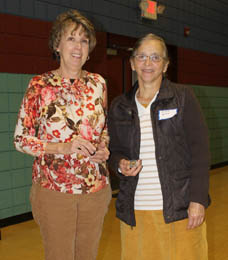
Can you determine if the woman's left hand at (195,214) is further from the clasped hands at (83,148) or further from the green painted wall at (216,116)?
the green painted wall at (216,116)

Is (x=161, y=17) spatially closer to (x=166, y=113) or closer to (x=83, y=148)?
(x=166, y=113)

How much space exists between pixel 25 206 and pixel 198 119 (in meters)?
3.15

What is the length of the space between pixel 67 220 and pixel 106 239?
1830 mm

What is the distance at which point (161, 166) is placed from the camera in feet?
5.27

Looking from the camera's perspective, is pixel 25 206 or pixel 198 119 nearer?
pixel 198 119

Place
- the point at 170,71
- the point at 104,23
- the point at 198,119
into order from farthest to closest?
1. the point at 170,71
2. the point at 104,23
3. the point at 198,119

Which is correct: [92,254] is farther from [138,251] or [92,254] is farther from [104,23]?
[104,23]

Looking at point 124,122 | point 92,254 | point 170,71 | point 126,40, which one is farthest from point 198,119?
point 170,71

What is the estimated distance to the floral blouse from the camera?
164 cm

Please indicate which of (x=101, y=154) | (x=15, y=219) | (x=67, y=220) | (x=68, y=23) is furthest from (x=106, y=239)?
(x=68, y=23)

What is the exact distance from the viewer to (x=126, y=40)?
18.1 feet

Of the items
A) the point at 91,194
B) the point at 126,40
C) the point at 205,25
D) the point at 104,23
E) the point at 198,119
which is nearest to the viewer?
the point at 198,119

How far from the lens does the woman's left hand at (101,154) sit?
5.50 ft

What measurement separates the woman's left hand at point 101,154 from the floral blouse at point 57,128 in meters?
0.04
